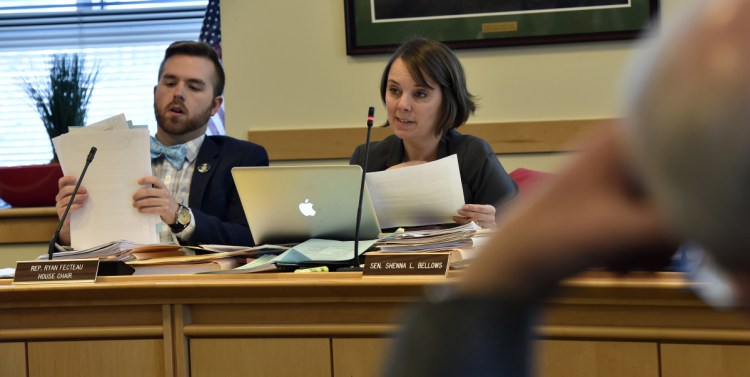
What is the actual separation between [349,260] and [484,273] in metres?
1.96

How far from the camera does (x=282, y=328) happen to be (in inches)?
77.2

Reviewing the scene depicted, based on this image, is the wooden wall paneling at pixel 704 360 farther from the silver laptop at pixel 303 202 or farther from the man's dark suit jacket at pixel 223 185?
the man's dark suit jacket at pixel 223 185

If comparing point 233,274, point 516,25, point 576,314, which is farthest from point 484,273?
point 516,25

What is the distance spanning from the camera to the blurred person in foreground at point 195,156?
2865 millimetres

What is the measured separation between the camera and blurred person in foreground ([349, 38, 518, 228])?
9.78 feet

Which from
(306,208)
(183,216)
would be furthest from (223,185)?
(306,208)

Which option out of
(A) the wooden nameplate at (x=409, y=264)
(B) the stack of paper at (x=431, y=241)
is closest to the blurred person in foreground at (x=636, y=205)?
(A) the wooden nameplate at (x=409, y=264)

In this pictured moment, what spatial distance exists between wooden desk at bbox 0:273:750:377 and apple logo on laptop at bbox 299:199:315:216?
0.38 metres

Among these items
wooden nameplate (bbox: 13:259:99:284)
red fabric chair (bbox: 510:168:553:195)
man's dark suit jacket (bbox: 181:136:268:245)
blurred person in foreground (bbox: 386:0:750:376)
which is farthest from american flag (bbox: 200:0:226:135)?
blurred person in foreground (bbox: 386:0:750:376)

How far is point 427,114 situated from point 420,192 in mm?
557

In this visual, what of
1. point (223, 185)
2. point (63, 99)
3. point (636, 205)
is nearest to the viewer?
point (636, 205)

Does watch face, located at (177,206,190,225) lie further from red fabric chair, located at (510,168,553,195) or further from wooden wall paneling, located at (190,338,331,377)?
red fabric chair, located at (510,168,553,195)

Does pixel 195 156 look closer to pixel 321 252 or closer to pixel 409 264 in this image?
pixel 321 252

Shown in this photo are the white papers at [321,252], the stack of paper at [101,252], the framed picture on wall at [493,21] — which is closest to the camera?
the white papers at [321,252]
